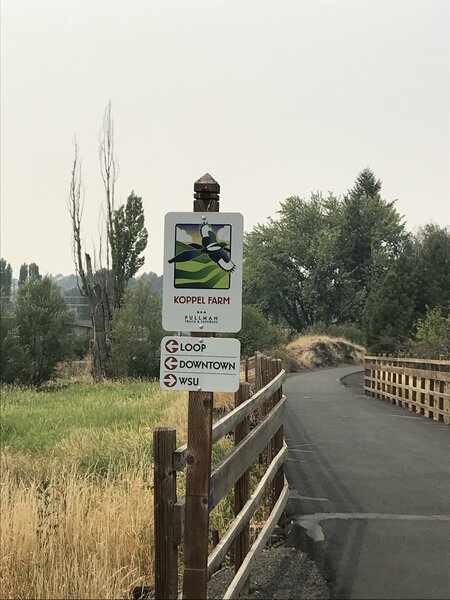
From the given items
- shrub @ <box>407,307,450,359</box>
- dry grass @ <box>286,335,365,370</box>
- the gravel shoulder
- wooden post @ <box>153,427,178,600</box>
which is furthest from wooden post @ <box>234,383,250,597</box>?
dry grass @ <box>286,335,365,370</box>

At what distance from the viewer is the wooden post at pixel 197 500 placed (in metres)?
3.62

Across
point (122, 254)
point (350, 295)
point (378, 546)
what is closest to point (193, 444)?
point (378, 546)

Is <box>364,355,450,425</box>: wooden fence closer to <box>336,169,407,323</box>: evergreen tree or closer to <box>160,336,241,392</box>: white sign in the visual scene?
<box>160,336,241,392</box>: white sign

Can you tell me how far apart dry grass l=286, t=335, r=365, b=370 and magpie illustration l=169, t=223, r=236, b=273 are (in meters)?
36.2

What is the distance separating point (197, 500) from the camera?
364cm

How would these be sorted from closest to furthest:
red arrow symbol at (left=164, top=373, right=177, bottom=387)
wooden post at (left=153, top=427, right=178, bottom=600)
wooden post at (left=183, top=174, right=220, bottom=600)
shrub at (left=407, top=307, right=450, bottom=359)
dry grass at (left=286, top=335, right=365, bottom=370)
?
wooden post at (left=153, top=427, right=178, bottom=600)
wooden post at (left=183, top=174, right=220, bottom=600)
red arrow symbol at (left=164, top=373, right=177, bottom=387)
shrub at (left=407, top=307, right=450, bottom=359)
dry grass at (left=286, top=335, right=365, bottom=370)

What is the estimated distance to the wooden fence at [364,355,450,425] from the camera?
14398 millimetres

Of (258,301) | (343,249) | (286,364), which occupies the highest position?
(343,249)

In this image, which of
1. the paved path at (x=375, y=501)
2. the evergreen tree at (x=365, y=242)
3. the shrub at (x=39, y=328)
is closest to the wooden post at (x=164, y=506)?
the paved path at (x=375, y=501)

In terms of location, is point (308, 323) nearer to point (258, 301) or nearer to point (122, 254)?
point (258, 301)

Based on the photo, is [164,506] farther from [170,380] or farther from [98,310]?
[98,310]

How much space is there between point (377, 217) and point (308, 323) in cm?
1270

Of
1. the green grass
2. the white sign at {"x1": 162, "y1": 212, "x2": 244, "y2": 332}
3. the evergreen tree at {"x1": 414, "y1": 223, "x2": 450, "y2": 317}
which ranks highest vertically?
the evergreen tree at {"x1": 414, "y1": 223, "x2": 450, "y2": 317}

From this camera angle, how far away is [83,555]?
4828 mm
